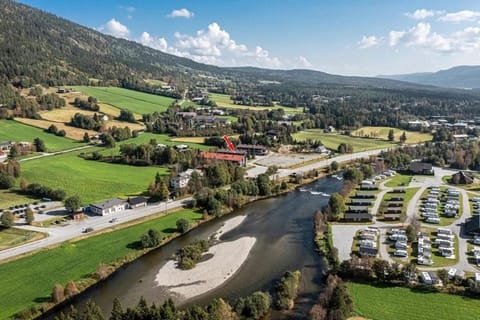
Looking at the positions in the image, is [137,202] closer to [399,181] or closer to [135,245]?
[135,245]

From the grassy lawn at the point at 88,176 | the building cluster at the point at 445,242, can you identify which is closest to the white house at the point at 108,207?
the grassy lawn at the point at 88,176

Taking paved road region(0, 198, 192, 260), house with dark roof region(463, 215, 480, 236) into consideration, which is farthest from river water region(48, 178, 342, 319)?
house with dark roof region(463, 215, 480, 236)

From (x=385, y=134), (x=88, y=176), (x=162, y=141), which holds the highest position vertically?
(x=162, y=141)

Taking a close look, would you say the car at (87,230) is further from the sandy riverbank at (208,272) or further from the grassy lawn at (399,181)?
the grassy lawn at (399,181)

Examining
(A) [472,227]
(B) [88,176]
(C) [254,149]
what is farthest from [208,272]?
(C) [254,149]

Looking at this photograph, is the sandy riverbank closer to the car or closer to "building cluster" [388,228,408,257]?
the car
